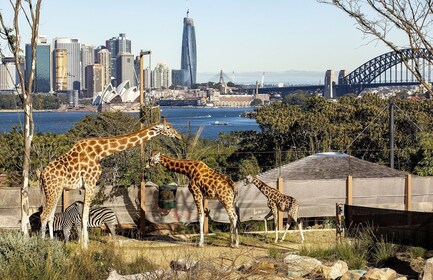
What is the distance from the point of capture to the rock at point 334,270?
39.1 ft

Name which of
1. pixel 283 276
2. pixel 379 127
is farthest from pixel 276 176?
pixel 379 127

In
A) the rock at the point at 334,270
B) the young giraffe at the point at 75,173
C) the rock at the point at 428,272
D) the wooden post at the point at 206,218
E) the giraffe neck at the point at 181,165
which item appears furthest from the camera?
the wooden post at the point at 206,218

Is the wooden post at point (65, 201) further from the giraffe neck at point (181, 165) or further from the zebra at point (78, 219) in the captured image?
the giraffe neck at point (181, 165)

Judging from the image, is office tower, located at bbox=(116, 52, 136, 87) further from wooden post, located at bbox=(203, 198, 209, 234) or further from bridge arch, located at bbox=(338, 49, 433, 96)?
wooden post, located at bbox=(203, 198, 209, 234)

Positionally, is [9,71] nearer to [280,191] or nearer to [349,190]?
[280,191]

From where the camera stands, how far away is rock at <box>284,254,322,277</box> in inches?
464

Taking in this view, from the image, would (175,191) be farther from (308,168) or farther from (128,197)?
(308,168)

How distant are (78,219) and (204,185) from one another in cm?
246

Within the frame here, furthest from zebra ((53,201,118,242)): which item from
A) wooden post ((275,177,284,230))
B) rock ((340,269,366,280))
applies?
rock ((340,269,366,280))

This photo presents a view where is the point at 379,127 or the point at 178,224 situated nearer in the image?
the point at 178,224

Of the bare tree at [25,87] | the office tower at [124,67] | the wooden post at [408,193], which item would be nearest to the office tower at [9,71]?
the bare tree at [25,87]

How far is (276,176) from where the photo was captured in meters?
20.3

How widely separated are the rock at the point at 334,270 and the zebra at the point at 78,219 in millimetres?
5404

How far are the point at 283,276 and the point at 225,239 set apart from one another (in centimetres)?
573
